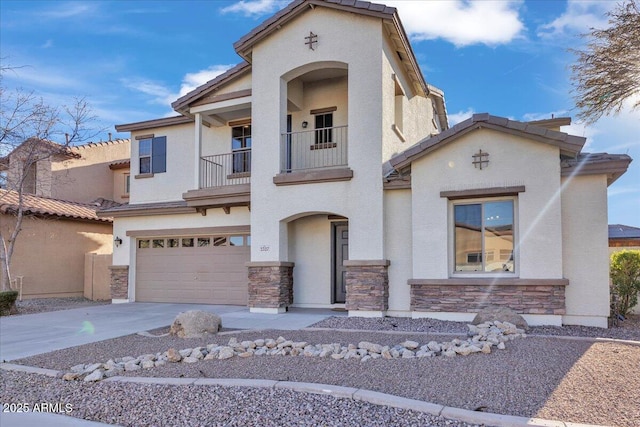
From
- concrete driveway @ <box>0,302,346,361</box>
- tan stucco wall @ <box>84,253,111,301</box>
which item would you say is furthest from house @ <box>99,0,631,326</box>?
tan stucco wall @ <box>84,253,111,301</box>

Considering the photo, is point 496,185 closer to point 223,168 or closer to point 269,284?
point 269,284

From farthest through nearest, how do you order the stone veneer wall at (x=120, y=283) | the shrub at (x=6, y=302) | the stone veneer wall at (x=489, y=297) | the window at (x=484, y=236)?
the stone veneer wall at (x=120, y=283), the shrub at (x=6, y=302), the window at (x=484, y=236), the stone veneer wall at (x=489, y=297)

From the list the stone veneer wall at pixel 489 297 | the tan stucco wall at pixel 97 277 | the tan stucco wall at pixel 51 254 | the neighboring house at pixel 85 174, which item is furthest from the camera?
the neighboring house at pixel 85 174

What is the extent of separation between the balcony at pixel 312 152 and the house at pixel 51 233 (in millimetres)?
8067

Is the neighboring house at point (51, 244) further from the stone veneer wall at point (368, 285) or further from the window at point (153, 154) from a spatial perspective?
the stone veneer wall at point (368, 285)

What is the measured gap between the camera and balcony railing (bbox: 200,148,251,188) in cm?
1572

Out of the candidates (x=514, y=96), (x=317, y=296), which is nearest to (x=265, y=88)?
(x=317, y=296)

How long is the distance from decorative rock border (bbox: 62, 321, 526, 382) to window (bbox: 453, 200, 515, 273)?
306 centimetres

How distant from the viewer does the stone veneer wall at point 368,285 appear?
11719 mm

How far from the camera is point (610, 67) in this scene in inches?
385

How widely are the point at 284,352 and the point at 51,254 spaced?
15254mm

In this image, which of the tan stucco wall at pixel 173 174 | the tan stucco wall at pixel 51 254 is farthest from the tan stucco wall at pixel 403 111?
the tan stucco wall at pixel 51 254

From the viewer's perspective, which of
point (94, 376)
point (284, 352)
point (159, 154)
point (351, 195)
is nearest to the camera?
point (94, 376)

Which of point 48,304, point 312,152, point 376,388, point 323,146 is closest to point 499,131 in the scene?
point 323,146
